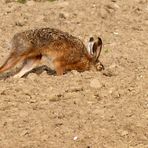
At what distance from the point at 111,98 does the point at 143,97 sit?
16.2 inches

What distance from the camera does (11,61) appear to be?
33.4ft

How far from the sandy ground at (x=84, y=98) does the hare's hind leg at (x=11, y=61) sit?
0.59 ft

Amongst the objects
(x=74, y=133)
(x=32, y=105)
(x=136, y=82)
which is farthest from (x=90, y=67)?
(x=74, y=133)

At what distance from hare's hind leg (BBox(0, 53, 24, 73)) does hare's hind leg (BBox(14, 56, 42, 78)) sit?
0.94 feet

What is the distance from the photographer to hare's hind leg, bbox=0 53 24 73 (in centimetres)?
1015

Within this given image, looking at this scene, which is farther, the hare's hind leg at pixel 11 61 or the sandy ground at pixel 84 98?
the hare's hind leg at pixel 11 61

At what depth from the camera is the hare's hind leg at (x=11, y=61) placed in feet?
33.3

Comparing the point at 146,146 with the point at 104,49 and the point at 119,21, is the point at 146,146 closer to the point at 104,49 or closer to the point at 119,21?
the point at 104,49

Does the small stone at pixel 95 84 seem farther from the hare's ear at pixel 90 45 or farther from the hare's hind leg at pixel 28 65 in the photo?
the hare's ear at pixel 90 45

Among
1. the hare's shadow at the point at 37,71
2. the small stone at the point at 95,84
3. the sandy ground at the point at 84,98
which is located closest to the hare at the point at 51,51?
the hare's shadow at the point at 37,71

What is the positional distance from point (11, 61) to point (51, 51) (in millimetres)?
655

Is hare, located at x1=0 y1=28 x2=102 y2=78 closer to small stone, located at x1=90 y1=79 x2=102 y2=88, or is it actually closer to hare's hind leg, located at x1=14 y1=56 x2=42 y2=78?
hare's hind leg, located at x1=14 y1=56 x2=42 y2=78

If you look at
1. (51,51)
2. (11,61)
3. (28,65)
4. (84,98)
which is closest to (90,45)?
A: (51,51)

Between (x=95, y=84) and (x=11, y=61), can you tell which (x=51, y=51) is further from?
(x=95, y=84)
